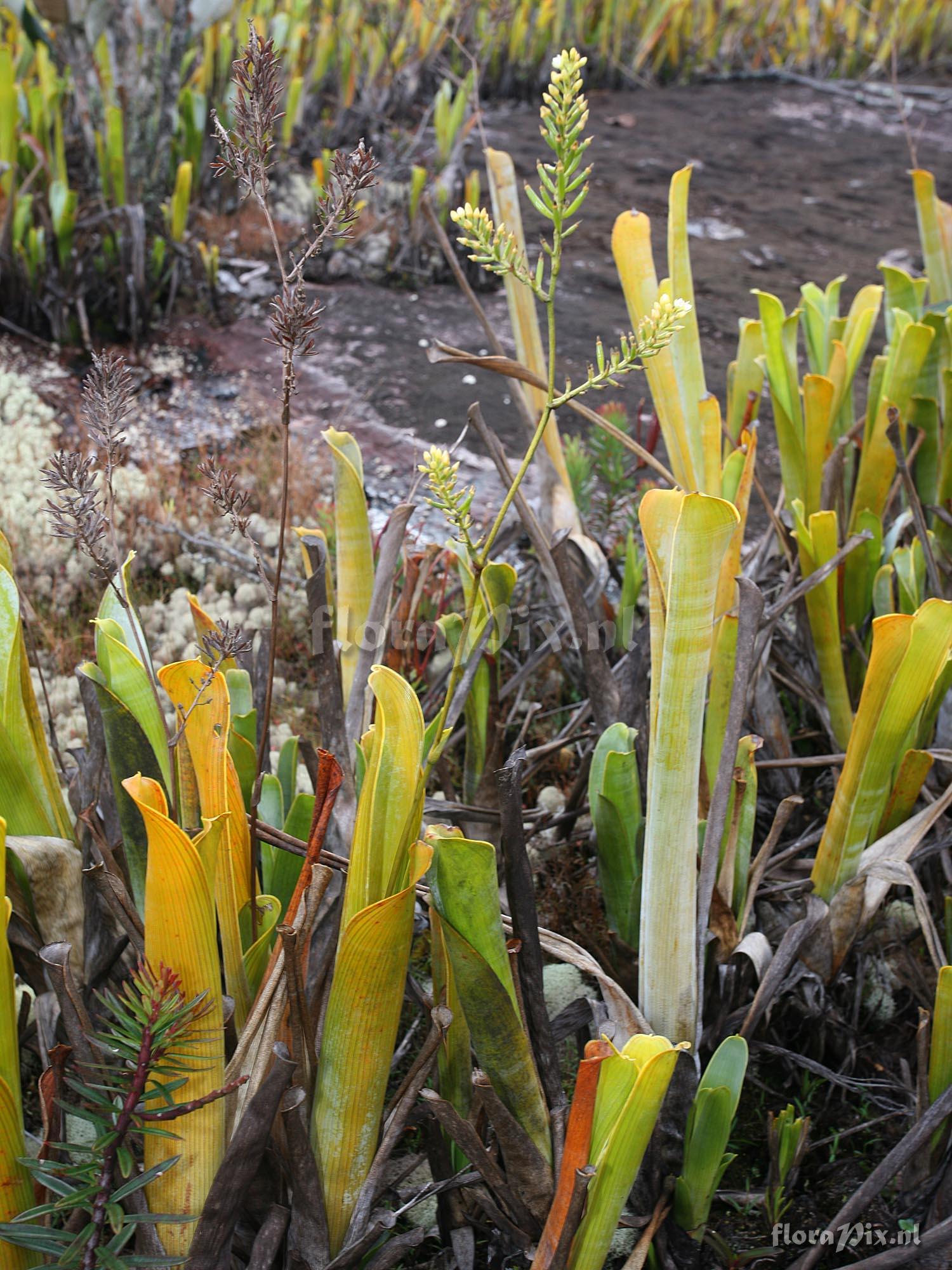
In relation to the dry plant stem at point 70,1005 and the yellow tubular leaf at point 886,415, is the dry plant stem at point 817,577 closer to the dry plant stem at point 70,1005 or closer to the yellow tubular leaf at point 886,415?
the yellow tubular leaf at point 886,415

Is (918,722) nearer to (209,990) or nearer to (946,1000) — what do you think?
(946,1000)

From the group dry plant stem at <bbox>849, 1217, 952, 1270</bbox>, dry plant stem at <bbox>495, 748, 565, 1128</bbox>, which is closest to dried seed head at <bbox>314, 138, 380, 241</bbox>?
dry plant stem at <bbox>495, 748, 565, 1128</bbox>

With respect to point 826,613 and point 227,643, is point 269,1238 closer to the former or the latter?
point 227,643

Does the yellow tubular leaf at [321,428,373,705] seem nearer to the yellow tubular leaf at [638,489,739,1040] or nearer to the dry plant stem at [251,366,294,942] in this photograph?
the dry plant stem at [251,366,294,942]

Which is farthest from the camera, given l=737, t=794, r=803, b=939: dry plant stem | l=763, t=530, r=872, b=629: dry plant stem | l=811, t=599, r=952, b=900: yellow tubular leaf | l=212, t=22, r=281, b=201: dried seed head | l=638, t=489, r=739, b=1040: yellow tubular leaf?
l=763, t=530, r=872, b=629: dry plant stem

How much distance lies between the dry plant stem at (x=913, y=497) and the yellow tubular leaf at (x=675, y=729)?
540mm

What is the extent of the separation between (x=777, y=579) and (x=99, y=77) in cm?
336

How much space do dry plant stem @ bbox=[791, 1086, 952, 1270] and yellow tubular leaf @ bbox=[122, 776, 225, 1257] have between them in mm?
537

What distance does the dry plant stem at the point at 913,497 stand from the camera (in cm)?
129

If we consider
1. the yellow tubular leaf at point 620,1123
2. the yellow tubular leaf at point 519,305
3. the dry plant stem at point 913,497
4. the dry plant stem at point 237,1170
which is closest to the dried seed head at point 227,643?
the dry plant stem at point 237,1170

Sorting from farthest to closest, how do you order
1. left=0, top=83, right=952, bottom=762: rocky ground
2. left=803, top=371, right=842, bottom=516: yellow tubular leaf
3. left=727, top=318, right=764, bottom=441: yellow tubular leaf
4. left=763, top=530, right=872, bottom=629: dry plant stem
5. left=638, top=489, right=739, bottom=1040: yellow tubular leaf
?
1. left=0, top=83, right=952, bottom=762: rocky ground
2. left=727, top=318, right=764, bottom=441: yellow tubular leaf
3. left=803, top=371, right=842, bottom=516: yellow tubular leaf
4. left=763, top=530, right=872, bottom=629: dry plant stem
5. left=638, top=489, right=739, bottom=1040: yellow tubular leaf

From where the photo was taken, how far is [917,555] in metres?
1.46

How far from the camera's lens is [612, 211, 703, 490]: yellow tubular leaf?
4.20 feet

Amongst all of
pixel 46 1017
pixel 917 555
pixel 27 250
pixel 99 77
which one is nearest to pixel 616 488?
pixel 917 555
